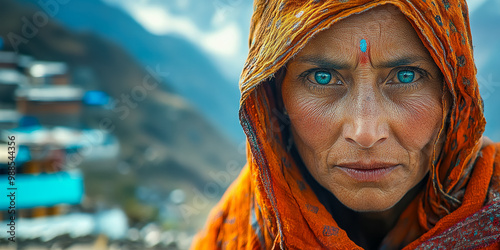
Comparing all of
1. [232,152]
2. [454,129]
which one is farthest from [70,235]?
[232,152]

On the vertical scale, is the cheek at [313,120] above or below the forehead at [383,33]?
below

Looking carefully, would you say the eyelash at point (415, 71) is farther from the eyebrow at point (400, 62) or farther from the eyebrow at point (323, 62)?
the eyebrow at point (323, 62)

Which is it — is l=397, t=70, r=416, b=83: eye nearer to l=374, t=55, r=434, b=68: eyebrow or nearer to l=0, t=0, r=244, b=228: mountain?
l=374, t=55, r=434, b=68: eyebrow

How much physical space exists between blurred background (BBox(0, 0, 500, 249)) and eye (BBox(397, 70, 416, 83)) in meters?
5.14

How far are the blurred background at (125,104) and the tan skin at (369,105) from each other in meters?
5.00

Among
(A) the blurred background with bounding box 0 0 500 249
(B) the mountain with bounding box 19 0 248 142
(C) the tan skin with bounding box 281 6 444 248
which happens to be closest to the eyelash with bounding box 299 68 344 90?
(C) the tan skin with bounding box 281 6 444 248

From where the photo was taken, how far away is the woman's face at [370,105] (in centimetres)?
128

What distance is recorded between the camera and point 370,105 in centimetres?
126

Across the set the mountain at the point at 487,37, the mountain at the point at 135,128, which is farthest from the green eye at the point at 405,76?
the mountain at the point at 135,128

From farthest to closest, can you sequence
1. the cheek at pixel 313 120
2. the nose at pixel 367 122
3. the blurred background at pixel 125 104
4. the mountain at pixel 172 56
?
the mountain at pixel 172 56
the blurred background at pixel 125 104
the cheek at pixel 313 120
the nose at pixel 367 122

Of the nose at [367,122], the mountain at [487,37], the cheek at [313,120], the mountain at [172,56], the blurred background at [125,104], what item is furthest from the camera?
the mountain at [172,56]

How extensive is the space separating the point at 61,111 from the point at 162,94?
301 centimetres

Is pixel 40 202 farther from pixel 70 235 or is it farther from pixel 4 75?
pixel 4 75

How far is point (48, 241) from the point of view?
3.56 m
